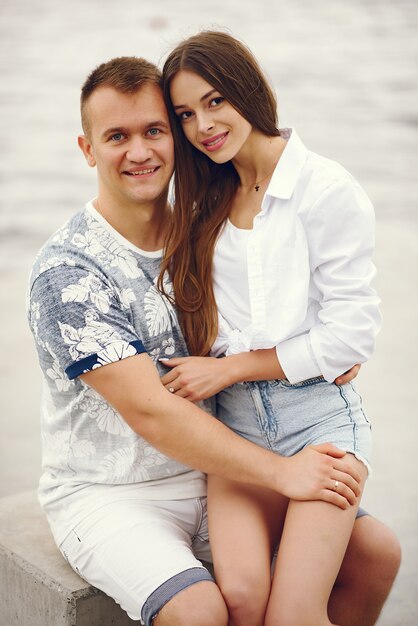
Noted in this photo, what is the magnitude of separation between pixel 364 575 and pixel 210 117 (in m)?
1.17

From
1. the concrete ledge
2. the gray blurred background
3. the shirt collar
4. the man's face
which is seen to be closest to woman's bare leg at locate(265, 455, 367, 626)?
the concrete ledge

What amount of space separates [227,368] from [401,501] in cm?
199

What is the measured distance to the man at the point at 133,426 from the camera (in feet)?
7.65

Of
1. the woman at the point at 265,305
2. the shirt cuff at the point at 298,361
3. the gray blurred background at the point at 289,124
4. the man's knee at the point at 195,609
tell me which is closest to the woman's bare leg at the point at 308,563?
the woman at the point at 265,305

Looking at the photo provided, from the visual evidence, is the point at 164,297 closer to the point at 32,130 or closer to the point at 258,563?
the point at 258,563

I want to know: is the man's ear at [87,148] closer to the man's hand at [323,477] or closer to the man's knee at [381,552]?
the man's hand at [323,477]

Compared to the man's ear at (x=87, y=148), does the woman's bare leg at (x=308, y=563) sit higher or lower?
lower

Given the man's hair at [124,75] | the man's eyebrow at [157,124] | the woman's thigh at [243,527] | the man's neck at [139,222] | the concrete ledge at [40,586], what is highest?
the man's hair at [124,75]

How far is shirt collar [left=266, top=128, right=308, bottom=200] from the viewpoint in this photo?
2.44 m

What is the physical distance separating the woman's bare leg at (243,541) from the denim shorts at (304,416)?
140 mm

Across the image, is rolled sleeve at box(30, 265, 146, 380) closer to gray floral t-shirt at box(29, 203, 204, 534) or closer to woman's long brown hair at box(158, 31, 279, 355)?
gray floral t-shirt at box(29, 203, 204, 534)

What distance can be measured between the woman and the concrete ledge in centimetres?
34

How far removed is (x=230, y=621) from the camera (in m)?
2.29

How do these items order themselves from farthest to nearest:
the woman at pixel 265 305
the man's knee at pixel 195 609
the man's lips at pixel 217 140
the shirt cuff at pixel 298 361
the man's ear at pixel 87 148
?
the man's ear at pixel 87 148 → the man's lips at pixel 217 140 → the shirt cuff at pixel 298 361 → the woman at pixel 265 305 → the man's knee at pixel 195 609
